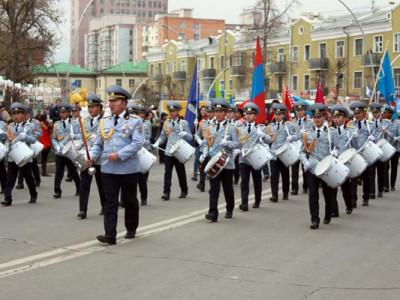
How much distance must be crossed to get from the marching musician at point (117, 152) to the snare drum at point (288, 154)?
5741mm

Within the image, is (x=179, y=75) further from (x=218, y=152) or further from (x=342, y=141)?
(x=218, y=152)

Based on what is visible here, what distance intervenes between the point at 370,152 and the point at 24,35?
25.2m

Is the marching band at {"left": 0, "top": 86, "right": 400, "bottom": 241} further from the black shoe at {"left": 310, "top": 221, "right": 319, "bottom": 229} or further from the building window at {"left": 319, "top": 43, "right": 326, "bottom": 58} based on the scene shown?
the building window at {"left": 319, "top": 43, "right": 326, "bottom": 58}

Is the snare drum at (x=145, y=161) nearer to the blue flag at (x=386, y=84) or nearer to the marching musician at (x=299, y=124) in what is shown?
the marching musician at (x=299, y=124)

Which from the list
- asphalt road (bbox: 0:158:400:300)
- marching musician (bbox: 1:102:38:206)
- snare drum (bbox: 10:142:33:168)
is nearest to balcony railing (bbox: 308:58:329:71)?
marching musician (bbox: 1:102:38:206)

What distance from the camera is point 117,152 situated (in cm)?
968

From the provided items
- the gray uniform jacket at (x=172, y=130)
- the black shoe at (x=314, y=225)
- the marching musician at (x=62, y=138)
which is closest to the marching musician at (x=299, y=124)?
the gray uniform jacket at (x=172, y=130)

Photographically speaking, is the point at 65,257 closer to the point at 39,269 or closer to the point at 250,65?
the point at 39,269

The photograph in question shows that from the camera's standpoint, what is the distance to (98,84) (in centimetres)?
11419

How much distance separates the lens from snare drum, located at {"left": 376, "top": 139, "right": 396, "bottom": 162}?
1577 cm

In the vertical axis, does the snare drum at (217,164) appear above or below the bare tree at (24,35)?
below

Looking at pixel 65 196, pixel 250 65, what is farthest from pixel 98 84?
pixel 65 196

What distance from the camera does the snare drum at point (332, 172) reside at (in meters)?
11.0

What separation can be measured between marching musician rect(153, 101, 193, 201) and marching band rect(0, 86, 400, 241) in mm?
21
